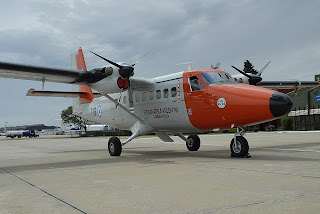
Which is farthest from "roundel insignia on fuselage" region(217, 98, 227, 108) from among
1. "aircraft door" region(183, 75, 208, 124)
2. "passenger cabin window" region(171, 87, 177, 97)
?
"passenger cabin window" region(171, 87, 177, 97)

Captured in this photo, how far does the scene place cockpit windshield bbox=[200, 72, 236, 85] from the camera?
10999 millimetres

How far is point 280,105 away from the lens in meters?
9.17

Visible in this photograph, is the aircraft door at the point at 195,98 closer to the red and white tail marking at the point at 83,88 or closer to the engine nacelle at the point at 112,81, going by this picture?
the engine nacelle at the point at 112,81

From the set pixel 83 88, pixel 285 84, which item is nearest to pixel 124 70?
pixel 83 88

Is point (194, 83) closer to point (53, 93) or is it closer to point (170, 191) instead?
point (170, 191)

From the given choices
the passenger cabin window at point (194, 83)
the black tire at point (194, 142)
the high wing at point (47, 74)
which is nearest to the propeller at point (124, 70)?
the high wing at point (47, 74)

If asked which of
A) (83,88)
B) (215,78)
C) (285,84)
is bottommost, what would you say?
(215,78)

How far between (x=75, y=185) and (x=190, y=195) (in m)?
2.57

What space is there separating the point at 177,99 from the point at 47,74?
503 cm

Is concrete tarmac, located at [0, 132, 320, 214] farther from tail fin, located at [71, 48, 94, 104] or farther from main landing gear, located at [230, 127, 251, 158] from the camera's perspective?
tail fin, located at [71, 48, 94, 104]

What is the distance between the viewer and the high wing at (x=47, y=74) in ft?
36.7

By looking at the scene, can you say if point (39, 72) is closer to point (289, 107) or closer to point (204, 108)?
point (204, 108)

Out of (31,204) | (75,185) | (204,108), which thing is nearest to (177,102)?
(204,108)

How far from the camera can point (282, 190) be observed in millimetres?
5168
